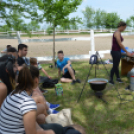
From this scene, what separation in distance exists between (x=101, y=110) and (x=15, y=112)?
2308mm

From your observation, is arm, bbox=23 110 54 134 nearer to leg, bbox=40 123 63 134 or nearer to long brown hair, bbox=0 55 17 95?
leg, bbox=40 123 63 134

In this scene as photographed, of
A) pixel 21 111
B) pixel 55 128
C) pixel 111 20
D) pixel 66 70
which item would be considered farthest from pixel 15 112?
pixel 111 20

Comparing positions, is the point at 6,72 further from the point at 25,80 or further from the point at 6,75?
the point at 25,80

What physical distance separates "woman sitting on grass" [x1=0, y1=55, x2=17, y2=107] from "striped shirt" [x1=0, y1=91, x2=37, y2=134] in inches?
21.8

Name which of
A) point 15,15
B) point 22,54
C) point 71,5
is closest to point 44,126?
point 22,54

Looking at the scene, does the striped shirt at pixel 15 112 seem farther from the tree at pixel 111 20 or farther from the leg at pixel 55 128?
the tree at pixel 111 20

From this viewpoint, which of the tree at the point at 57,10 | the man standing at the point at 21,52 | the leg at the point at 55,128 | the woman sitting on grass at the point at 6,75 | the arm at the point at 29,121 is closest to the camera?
the arm at the point at 29,121

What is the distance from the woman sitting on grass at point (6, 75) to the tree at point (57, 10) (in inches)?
198

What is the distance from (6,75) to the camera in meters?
2.14

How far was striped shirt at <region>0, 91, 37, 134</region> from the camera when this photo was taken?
155cm

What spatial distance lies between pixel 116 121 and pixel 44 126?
156 cm

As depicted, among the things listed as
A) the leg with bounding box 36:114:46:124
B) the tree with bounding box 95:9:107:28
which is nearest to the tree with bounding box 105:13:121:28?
the tree with bounding box 95:9:107:28

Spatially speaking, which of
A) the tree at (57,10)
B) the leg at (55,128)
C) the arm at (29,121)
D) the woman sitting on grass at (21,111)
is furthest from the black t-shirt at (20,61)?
the tree at (57,10)

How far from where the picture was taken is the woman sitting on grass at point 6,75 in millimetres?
2123
